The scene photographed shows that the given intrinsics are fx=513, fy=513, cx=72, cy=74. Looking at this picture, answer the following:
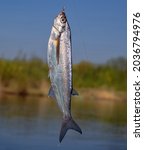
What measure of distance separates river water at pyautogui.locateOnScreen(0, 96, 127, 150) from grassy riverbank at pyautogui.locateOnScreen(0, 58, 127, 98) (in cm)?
24

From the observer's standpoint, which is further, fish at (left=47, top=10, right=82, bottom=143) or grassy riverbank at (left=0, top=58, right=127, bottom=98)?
grassy riverbank at (left=0, top=58, right=127, bottom=98)

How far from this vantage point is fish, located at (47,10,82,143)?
7.83ft

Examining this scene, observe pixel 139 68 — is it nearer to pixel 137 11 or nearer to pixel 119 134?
pixel 137 11

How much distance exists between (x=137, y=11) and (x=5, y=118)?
4094 millimetres

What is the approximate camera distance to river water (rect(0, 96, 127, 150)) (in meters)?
5.90

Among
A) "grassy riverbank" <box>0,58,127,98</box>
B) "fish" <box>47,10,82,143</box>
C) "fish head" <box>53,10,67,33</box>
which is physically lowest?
"fish" <box>47,10,82,143</box>

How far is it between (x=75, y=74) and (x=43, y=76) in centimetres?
46

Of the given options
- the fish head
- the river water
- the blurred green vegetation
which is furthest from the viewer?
the river water

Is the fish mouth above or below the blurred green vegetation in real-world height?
below

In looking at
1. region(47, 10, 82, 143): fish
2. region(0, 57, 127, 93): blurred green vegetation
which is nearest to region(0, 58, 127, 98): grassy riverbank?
region(0, 57, 127, 93): blurred green vegetation

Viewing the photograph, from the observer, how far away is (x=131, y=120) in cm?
328

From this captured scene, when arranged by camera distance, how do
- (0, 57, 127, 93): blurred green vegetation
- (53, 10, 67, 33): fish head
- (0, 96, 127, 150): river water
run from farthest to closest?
1. (0, 96, 127, 150): river water
2. (0, 57, 127, 93): blurred green vegetation
3. (53, 10, 67, 33): fish head

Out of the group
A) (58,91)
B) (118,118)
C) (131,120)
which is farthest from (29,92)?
(58,91)

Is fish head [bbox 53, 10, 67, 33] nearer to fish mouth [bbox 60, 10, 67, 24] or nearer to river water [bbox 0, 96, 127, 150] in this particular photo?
fish mouth [bbox 60, 10, 67, 24]
